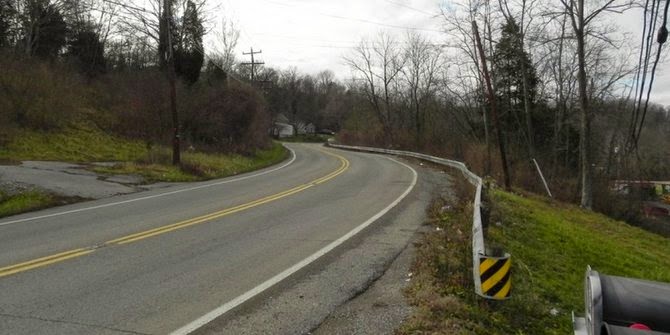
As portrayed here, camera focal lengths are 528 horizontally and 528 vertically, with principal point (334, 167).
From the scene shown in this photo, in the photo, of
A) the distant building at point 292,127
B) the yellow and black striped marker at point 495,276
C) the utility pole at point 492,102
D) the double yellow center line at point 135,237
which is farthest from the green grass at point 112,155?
the distant building at point 292,127

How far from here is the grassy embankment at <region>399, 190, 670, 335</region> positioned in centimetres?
555

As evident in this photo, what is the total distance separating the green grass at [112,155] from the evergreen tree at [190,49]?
9.91 metres

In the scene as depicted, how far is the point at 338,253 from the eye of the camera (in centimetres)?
834

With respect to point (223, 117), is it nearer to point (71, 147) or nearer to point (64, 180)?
point (71, 147)

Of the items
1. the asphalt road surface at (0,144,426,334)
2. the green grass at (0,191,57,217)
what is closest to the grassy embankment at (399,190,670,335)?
the asphalt road surface at (0,144,426,334)

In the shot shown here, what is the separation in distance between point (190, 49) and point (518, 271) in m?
33.7

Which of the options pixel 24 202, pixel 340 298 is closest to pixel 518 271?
pixel 340 298

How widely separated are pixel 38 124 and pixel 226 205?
50.8ft

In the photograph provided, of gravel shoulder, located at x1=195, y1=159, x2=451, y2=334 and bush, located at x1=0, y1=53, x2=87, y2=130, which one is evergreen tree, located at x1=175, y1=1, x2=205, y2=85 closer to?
bush, located at x1=0, y1=53, x2=87, y2=130

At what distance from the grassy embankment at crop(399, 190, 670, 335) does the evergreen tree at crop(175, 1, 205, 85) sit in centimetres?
2772

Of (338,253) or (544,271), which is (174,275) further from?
(544,271)

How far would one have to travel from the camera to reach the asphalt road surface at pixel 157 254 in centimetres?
542

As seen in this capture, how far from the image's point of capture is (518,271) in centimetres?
793

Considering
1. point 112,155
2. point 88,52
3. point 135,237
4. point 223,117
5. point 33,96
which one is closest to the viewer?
point 135,237
